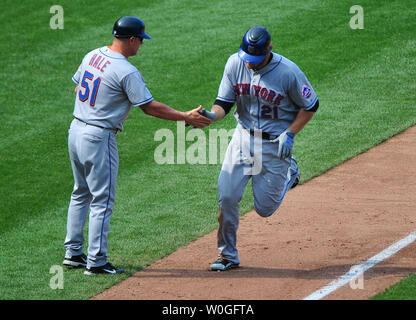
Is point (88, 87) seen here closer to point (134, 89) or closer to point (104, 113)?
point (104, 113)

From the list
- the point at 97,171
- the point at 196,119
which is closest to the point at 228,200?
the point at 196,119

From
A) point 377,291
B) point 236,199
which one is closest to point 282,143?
point 236,199

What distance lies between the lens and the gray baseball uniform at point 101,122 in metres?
6.87

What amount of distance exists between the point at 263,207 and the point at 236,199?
355 mm

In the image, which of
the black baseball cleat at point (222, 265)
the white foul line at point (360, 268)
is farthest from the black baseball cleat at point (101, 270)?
the white foul line at point (360, 268)

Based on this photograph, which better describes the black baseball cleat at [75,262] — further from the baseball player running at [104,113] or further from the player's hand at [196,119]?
the player's hand at [196,119]

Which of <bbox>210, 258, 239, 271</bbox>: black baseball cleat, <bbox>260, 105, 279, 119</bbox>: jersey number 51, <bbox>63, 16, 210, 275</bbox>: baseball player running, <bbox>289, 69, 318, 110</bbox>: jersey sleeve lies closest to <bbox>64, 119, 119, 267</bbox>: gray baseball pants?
<bbox>63, 16, 210, 275</bbox>: baseball player running

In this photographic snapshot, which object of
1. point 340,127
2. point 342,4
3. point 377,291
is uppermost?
point 342,4

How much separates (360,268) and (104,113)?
8.30 feet

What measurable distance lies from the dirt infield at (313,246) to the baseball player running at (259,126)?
1.26ft

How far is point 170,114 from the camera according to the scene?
7098mm

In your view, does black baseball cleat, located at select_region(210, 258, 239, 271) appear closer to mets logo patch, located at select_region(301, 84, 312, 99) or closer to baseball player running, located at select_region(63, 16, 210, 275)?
baseball player running, located at select_region(63, 16, 210, 275)

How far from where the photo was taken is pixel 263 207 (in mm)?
7234

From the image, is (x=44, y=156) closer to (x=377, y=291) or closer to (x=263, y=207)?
(x=263, y=207)
